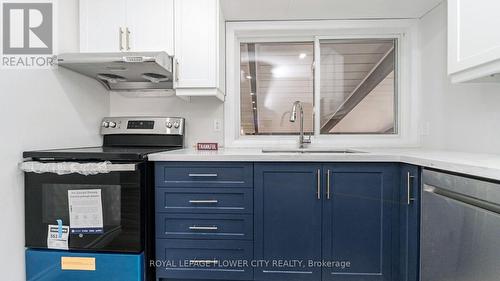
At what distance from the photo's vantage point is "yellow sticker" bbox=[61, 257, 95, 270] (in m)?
1.51

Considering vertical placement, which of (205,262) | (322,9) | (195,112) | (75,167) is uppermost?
(322,9)

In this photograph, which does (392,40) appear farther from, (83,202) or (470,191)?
(83,202)

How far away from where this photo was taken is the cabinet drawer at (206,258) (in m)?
1.62

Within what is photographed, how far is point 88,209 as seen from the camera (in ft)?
4.93

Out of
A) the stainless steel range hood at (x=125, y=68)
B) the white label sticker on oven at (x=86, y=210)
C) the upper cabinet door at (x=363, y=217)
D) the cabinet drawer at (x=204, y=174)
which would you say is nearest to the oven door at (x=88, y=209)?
the white label sticker on oven at (x=86, y=210)

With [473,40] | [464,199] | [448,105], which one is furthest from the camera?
[448,105]

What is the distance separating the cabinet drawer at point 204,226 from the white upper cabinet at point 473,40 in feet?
4.34

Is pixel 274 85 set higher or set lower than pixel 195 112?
higher

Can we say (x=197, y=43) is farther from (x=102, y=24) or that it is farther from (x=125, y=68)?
(x=102, y=24)

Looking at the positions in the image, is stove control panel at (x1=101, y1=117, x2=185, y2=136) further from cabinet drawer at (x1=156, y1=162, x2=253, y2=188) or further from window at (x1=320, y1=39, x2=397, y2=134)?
window at (x1=320, y1=39, x2=397, y2=134)

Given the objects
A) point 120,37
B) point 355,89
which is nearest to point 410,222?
point 355,89

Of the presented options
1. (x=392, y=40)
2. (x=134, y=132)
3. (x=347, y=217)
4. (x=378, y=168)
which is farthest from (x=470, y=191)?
(x=134, y=132)

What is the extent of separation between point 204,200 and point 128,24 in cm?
135

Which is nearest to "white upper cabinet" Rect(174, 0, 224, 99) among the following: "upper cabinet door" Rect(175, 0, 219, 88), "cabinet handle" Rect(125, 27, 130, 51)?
"upper cabinet door" Rect(175, 0, 219, 88)
